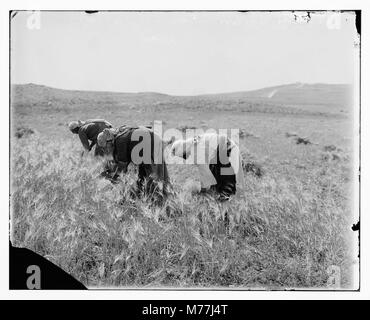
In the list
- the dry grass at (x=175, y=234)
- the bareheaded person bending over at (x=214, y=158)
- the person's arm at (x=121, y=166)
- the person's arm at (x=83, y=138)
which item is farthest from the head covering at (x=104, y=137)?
the bareheaded person bending over at (x=214, y=158)

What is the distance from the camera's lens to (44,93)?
145 inches

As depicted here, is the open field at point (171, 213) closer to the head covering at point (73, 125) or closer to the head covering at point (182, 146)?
the head covering at point (73, 125)

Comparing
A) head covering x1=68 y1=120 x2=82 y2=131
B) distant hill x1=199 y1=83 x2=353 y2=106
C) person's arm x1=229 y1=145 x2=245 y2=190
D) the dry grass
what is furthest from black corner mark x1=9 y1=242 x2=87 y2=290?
distant hill x1=199 y1=83 x2=353 y2=106

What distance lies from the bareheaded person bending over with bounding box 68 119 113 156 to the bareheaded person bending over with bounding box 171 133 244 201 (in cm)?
69

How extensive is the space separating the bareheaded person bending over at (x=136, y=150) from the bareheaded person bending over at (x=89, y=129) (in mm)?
68

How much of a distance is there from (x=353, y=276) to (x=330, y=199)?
0.64 metres

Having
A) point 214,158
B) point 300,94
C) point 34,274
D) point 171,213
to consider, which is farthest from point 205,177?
point 34,274

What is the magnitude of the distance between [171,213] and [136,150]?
0.85m

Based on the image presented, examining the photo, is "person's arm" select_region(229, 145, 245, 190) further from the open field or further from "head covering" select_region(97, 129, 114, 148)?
"head covering" select_region(97, 129, 114, 148)

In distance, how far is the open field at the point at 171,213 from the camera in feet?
9.88

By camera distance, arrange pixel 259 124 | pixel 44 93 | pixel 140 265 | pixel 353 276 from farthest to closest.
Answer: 1. pixel 259 124
2. pixel 44 93
3. pixel 353 276
4. pixel 140 265

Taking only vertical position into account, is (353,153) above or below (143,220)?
above

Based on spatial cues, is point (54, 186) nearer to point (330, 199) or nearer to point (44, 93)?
point (44, 93)
